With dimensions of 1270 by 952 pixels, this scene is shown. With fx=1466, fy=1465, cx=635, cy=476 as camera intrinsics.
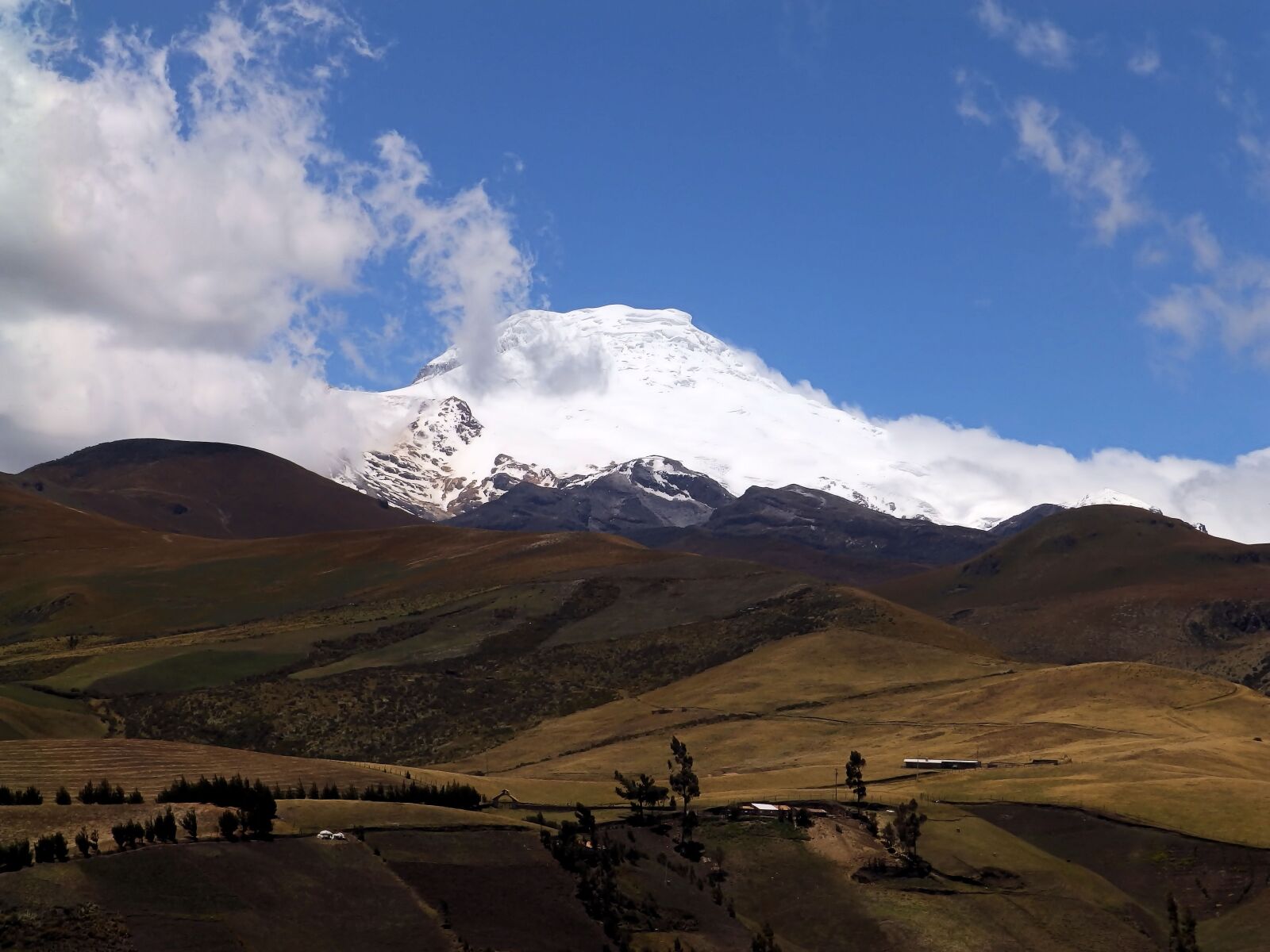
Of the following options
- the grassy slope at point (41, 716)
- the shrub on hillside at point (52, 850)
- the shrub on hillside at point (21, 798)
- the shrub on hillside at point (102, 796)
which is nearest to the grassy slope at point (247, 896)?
the shrub on hillside at point (52, 850)

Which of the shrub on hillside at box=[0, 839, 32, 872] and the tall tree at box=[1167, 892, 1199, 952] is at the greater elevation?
the shrub on hillside at box=[0, 839, 32, 872]

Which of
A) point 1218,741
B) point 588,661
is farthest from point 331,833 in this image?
point 588,661

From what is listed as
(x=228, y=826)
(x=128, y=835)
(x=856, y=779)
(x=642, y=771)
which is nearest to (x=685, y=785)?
(x=856, y=779)

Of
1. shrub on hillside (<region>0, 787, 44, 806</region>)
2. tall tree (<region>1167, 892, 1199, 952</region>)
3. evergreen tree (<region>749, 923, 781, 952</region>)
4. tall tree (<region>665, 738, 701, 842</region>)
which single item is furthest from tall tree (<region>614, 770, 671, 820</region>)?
shrub on hillside (<region>0, 787, 44, 806</region>)

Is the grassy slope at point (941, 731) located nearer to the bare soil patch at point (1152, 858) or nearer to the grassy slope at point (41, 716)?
the bare soil patch at point (1152, 858)

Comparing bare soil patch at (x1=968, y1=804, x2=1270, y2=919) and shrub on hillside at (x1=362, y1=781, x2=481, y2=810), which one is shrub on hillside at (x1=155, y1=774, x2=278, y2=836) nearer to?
shrub on hillside at (x1=362, y1=781, x2=481, y2=810)

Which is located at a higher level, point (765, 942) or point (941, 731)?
point (941, 731)

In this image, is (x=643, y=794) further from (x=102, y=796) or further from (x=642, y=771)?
(x=642, y=771)

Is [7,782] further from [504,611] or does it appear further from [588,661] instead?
[504,611]

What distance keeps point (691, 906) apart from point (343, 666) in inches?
4147

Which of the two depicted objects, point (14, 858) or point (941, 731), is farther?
point (941, 731)

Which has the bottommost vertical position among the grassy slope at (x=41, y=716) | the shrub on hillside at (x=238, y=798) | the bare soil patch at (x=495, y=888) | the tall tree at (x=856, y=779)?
the bare soil patch at (x=495, y=888)

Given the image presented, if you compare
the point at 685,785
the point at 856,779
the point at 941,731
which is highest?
the point at 941,731

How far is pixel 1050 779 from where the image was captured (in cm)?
9738
